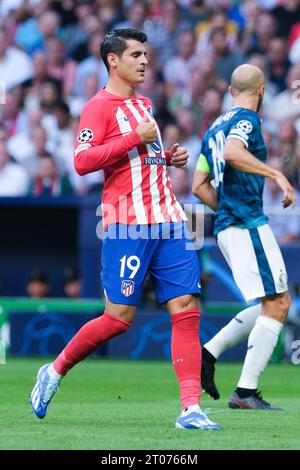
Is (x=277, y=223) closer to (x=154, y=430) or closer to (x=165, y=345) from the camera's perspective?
(x=165, y=345)

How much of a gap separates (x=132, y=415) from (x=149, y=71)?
9.75 meters

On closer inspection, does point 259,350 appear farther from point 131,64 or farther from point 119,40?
point 119,40

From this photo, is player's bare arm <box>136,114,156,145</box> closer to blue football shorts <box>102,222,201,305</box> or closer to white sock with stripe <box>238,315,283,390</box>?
blue football shorts <box>102,222,201,305</box>

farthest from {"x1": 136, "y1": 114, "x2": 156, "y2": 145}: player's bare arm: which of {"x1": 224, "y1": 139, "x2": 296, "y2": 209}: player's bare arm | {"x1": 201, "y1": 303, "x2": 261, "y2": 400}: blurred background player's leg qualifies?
{"x1": 201, "y1": 303, "x2": 261, "y2": 400}: blurred background player's leg

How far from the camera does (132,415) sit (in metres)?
7.33

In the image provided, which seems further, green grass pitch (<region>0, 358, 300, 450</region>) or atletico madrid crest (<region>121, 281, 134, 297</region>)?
atletico madrid crest (<region>121, 281, 134, 297</region>)

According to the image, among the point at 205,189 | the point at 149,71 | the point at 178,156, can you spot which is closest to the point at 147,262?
the point at 178,156

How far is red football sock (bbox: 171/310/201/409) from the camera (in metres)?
6.50

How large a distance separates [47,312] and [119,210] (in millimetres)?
7141

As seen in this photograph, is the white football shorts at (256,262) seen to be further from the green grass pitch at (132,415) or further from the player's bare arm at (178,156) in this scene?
the player's bare arm at (178,156)

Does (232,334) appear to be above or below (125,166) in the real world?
below

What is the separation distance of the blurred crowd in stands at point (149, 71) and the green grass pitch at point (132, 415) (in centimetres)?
334

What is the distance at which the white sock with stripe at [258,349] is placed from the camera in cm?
790

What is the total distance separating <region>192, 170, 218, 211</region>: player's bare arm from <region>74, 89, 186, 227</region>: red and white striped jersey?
1604 mm
